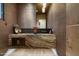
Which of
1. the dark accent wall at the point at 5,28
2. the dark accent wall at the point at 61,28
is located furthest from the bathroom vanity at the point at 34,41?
the dark accent wall at the point at 61,28

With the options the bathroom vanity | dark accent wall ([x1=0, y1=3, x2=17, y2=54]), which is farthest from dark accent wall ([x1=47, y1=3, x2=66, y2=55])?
dark accent wall ([x1=0, y1=3, x2=17, y2=54])

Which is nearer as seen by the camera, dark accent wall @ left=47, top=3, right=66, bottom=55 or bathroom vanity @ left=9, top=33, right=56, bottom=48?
dark accent wall @ left=47, top=3, right=66, bottom=55

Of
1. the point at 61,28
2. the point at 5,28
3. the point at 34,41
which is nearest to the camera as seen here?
the point at 61,28

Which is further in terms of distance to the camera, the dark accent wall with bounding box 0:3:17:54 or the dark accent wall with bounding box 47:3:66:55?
the dark accent wall with bounding box 0:3:17:54

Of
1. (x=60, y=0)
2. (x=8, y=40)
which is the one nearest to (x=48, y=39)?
(x=8, y=40)

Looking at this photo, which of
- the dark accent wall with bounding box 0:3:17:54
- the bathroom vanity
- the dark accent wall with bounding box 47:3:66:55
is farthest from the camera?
the bathroom vanity

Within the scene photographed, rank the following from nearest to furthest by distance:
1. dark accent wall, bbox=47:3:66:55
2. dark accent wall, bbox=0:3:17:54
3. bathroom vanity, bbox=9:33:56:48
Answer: dark accent wall, bbox=47:3:66:55, dark accent wall, bbox=0:3:17:54, bathroom vanity, bbox=9:33:56:48

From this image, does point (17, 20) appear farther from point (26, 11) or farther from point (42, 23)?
point (42, 23)

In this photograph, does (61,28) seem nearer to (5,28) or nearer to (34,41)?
(5,28)

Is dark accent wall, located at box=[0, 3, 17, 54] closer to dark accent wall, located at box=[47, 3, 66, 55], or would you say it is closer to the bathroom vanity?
the bathroom vanity

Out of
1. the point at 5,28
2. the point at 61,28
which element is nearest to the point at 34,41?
the point at 5,28

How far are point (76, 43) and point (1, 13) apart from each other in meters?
2.33

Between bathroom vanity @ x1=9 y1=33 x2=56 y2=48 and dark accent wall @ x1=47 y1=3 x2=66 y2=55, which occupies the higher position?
dark accent wall @ x1=47 y1=3 x2=66 y2=55

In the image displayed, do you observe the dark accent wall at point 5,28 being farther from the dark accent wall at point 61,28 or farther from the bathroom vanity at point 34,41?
the dark accent wall at point 61,28
